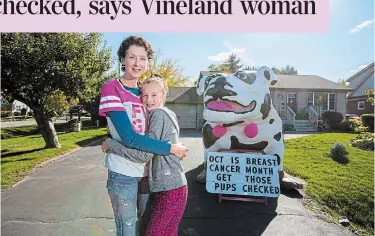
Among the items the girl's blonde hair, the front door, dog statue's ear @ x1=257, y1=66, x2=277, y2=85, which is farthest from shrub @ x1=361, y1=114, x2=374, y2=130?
the girl's blonde hair

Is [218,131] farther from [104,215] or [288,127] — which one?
[288,127]

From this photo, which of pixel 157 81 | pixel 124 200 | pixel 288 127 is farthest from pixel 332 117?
pixel 124 200

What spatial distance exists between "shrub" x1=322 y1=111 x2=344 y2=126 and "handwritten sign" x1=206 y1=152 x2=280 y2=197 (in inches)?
739

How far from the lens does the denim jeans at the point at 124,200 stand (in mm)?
1919

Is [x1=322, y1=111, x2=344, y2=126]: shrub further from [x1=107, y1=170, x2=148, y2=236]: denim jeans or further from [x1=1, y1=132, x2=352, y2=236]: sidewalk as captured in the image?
[x1=107, y1=170, x2=148, y2=236]: denim jeans

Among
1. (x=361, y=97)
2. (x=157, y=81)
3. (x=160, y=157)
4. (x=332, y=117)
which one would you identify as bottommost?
(x=332, y=117)

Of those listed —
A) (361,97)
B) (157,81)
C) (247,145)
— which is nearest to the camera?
(157,81)

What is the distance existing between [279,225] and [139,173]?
265 centimetres

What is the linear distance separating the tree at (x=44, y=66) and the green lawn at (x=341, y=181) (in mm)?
7775

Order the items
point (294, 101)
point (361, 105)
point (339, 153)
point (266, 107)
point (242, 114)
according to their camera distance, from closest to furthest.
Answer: point (242, 114)
point (266, 107)
point (339, 153)
point (294, 101)
point (361, 105)

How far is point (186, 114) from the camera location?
24.0 meters

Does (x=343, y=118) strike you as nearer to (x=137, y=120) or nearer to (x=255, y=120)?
(x=255, y=120)

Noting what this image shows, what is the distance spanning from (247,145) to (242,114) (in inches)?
27.3

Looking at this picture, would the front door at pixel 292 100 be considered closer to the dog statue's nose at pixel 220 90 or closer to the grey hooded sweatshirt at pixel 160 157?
the dog statue's nose at pixel 220 90
